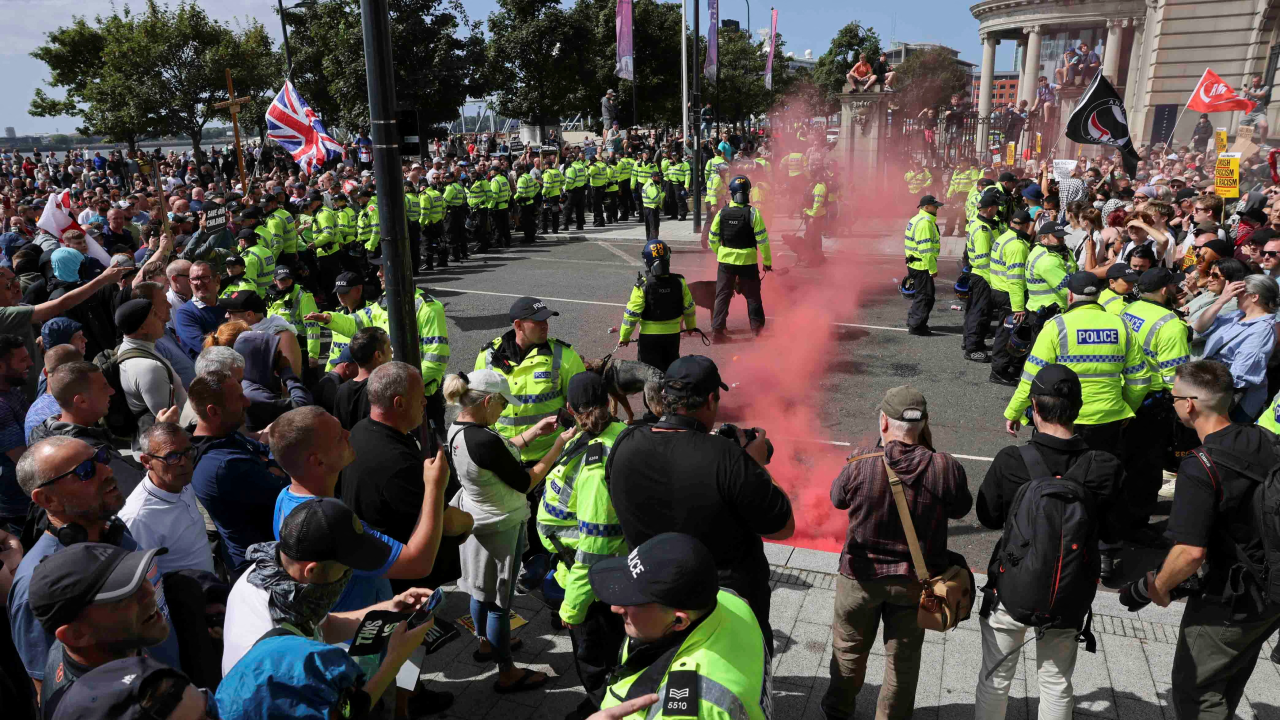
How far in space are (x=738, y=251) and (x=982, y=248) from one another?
2871 mm

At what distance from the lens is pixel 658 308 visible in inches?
304

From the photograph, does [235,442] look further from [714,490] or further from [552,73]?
[552,73]

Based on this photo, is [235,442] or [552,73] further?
[552,73]

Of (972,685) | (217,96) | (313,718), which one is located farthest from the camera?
(217,96)

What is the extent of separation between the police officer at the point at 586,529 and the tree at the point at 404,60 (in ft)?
96.2

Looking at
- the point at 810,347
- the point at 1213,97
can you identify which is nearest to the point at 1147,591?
the point at 810,347

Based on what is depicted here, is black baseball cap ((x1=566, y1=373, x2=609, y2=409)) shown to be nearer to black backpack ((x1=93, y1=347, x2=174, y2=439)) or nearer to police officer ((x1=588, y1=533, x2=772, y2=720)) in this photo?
police officer ((x1=588, y1=533, x2=772, y2=720))

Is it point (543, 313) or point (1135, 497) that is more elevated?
point (543, 313)

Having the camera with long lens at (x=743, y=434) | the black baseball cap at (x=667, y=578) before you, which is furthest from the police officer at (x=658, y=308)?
the black baseball cap at (x=667, y=578)

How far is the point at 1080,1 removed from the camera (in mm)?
37031

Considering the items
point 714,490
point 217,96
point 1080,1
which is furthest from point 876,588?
point 1080,1

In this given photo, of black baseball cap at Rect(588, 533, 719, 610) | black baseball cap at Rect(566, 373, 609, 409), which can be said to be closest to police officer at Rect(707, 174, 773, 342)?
black baseball cap at Rect(566, 373, 609, 409)

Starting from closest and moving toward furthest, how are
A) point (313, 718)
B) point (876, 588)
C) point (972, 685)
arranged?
point (313, 718)
point (876, 588)
point (972, 685)

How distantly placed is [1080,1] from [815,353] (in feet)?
116
